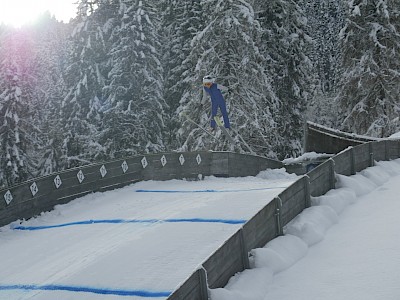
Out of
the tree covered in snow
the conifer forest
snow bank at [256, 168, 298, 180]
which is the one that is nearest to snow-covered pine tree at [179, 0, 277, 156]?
the conifer forest

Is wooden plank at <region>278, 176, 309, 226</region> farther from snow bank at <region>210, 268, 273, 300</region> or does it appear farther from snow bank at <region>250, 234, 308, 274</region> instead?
snow bank at <region>210, 268, 273, 300</region>

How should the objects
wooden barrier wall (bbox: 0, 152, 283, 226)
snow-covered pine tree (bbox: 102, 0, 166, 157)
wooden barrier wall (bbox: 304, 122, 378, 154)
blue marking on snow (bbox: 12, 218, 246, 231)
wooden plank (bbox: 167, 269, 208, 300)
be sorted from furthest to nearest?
snow-covered pine tree (bbox: 102, 0, 166, 157)
wooden barrier wall (bbox: 304, 122, 378, 154)
wooden barrier wall (bbox: 0, 152, 283, 226)
blue marking on snow (bbox: 12, 218, 246, 231)
wooden plank (bbox: 167, 269, 208, 300)

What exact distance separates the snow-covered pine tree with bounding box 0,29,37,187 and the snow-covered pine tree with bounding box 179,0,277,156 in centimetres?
1236

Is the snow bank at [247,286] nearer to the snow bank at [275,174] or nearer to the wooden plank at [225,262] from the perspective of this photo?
the wooden plank at [225,262]

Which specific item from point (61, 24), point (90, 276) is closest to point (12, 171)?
point (90, 276)

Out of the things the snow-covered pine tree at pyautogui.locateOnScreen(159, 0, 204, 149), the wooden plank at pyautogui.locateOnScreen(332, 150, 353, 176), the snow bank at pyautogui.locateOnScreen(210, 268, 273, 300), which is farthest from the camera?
the snow-covered pine tree at pyautogui.locateOnScreen(159, 0, 204, 149)

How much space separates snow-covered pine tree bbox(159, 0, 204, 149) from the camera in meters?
29.9

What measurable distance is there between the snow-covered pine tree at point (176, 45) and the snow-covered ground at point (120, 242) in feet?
58.8

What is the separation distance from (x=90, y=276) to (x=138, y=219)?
2.89 meters

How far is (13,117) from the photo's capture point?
30.3 metres

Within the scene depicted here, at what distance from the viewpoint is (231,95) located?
74.6 ft

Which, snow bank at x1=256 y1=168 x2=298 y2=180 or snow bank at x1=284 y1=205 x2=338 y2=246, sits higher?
snow bank at x1=284 y1=205 x2=338 y2=246

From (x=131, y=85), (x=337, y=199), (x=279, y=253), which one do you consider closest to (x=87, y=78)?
(x=131, y=85)

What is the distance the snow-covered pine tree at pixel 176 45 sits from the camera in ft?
98.1
